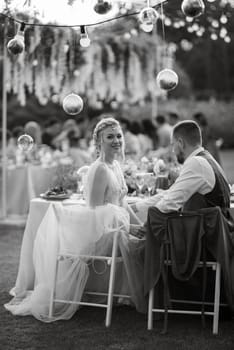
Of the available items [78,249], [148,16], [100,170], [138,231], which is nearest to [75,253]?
[78,249]

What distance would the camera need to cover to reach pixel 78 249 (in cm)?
427

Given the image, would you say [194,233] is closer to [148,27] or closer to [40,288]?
[40,288]

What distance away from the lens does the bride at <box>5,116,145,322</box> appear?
4195 mm

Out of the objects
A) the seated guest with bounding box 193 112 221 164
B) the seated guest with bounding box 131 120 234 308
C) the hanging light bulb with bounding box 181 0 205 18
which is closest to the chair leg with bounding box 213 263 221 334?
the seated guest with bounding box 131 120 234 308

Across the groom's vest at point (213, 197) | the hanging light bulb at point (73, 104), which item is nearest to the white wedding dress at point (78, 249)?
the groom's vest at point (213, 197)

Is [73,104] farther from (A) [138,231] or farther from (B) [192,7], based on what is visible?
(B) [192,7]

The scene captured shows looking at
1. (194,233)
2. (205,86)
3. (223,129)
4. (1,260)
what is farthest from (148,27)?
(205,86)

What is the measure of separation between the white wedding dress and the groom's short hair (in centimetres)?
62

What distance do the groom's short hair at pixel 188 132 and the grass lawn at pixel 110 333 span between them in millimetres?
1242

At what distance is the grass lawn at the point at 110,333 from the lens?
3645 millimetres

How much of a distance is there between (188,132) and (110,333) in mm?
1444

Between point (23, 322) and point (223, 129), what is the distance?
20.9 meters

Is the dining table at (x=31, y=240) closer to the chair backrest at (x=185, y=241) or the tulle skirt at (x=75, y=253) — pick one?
the tulle skirt at (x=75, y=253)

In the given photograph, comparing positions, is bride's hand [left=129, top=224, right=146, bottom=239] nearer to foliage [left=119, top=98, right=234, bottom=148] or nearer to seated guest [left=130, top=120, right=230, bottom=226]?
seated guest [left=130, top=120, right=230, bottom=226]
